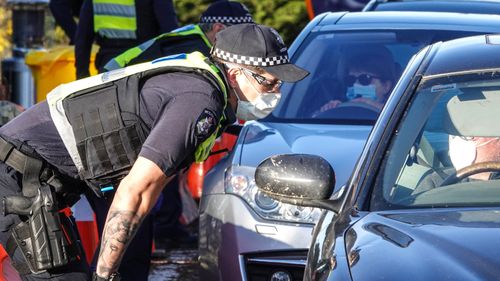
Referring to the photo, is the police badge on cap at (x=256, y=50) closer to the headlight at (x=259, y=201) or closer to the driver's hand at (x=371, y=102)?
the headlight at (x=259, y=201)

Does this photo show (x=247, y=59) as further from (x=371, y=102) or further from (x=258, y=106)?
(x=371, y=102)

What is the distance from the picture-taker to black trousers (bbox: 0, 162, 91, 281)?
4598 millimetres

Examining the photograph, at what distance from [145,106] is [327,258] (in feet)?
3.58

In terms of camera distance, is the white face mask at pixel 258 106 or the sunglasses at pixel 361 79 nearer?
the white face mask at pixel 258 106

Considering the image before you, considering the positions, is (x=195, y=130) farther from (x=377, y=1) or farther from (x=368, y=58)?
(x=377, y=1)

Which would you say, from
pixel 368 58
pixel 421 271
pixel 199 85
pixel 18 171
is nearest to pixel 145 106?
pixel 199 85

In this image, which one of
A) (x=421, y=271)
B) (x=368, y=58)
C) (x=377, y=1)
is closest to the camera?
(x=421, y=271)

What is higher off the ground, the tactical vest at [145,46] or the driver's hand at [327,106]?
the tactical vest at [145,46]

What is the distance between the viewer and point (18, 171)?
4594 mm

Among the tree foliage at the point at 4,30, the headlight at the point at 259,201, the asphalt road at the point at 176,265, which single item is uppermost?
the headlight at the point at 259,201

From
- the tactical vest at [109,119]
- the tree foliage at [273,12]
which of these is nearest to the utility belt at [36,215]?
the tactical vest at [109,119]

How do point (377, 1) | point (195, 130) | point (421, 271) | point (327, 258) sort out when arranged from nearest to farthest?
point (421, 271)
point (327, 258)
point (195, 130)
point (377, 1)

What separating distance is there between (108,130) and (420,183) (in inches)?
44.2

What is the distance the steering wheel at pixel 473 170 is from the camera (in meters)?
4.08
